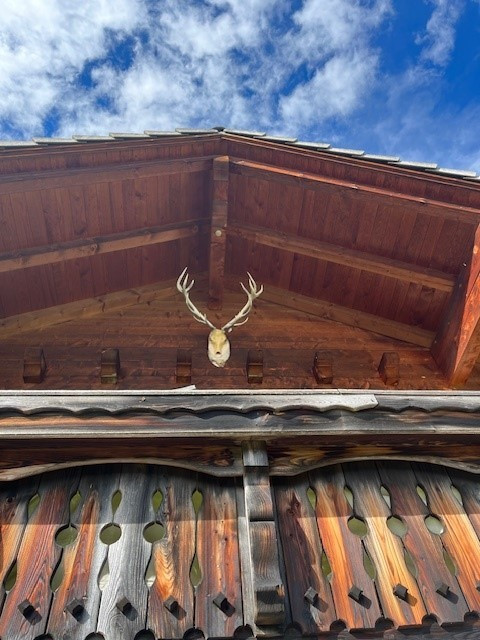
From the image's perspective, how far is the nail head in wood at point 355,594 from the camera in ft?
8.40

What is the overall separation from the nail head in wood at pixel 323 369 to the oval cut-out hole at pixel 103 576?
286cm

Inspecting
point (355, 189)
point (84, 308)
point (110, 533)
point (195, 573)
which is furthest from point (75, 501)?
point (355, 189)

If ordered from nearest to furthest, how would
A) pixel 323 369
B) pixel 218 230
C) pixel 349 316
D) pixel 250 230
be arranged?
pixel 323 369, pixel 218 230, pixel 250 230, pixel 349 316

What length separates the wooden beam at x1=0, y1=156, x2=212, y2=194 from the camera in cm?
442

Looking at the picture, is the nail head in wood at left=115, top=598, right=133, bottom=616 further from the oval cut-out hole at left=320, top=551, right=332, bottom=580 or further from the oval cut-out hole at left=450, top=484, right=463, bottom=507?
the oval cut-out hole at left=450, top=484, right=463, bottom=507

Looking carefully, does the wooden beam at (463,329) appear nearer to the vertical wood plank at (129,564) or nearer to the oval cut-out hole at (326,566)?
the oval cut-out hole at (326,566)

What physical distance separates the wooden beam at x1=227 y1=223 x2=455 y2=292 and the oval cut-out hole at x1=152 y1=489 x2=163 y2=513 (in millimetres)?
3425

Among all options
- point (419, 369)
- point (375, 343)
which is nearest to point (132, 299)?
point (375, 343)

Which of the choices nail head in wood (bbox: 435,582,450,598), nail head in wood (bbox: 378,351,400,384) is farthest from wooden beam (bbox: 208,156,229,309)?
nail head in wood (bbox: 435,582,450,598)

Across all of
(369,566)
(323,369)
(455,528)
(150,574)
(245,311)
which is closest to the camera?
(150,574)

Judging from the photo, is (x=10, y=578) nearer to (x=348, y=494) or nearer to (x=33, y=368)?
(x=348, y=494)

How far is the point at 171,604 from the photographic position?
2484mm

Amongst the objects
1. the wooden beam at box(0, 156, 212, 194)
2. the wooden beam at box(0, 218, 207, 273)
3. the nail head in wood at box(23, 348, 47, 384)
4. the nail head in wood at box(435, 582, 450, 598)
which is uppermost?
the wooden beam at box(0, 156, 212, 194)

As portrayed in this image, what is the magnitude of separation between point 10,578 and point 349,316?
444 cm
